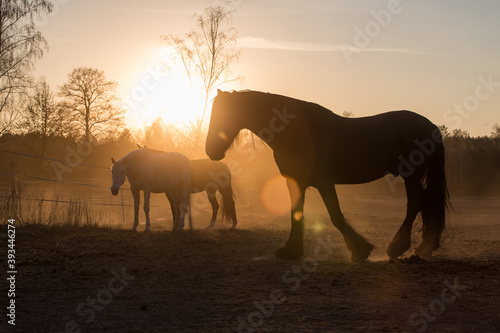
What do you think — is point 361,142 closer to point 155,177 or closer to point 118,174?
point 118,174

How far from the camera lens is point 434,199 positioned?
7402mm

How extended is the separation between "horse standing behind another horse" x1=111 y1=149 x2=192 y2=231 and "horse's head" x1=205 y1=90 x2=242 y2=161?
5496mm

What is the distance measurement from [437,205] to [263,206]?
18013mm

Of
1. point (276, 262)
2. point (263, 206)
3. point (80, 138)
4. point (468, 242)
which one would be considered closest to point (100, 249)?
point (276, 262)

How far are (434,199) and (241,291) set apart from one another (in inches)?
145

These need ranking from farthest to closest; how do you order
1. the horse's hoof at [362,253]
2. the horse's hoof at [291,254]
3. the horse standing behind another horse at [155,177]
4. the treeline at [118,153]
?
1. the treeline at [118,153]
2. the horse standing behind another horse at [155,177]
3. the horse's hoof at [291,254]
4. the horse's hoof at [362,253]

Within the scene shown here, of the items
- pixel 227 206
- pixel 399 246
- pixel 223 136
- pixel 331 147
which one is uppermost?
pixel 223 136

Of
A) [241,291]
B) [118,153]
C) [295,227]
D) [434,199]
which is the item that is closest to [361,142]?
[434,199]

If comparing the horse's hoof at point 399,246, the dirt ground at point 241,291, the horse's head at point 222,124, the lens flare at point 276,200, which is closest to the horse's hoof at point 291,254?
the dirt ground at point 241,291

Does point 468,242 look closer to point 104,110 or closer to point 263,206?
point 263,206

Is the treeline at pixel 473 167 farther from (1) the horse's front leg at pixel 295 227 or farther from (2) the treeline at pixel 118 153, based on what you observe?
(1) the horse's front leg at pixel 295 227

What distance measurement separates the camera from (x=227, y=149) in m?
7.33

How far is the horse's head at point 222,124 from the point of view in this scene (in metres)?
7.14

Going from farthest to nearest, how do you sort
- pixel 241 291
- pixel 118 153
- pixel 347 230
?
pixel 118 153
pixel 347 230
pixel 241 291
